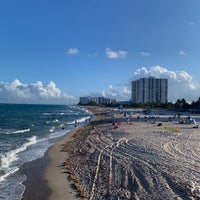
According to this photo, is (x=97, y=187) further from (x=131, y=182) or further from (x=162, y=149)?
(x=162, y=149)

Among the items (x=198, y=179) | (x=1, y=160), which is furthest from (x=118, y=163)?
(x=1, y=160)

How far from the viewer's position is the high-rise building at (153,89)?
6708 inches

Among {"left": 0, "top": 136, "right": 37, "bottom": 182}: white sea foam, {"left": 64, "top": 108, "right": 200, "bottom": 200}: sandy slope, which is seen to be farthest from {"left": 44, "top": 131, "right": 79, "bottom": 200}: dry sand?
{"left": 0, "top": 136, "right": 37, "bottom": 182}: white sea foam

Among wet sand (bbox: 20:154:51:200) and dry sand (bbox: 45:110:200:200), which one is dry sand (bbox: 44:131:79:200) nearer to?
dry sand (bbox: 45:110:200:200)

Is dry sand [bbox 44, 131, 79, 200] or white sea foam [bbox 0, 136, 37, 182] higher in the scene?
dry sand [bbox 44, 131, 79, 200]

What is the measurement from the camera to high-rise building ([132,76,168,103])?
17038 centimetres

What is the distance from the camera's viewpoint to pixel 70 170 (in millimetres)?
14594

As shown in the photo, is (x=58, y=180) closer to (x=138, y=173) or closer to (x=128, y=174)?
(x=128, y=174)

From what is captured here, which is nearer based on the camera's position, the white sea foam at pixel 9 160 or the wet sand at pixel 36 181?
the wet sand at pixel 36 181

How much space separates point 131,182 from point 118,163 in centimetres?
347

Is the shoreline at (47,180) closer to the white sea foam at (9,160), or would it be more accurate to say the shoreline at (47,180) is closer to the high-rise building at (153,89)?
the white sea foam at (9,160)

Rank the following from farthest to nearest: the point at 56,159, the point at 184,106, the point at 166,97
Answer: the point at 166,97
the point at 184,106
the point at 56,159

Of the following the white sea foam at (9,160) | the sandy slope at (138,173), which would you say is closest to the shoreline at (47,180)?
the sandy slope at (138,173)

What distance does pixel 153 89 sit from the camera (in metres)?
172
